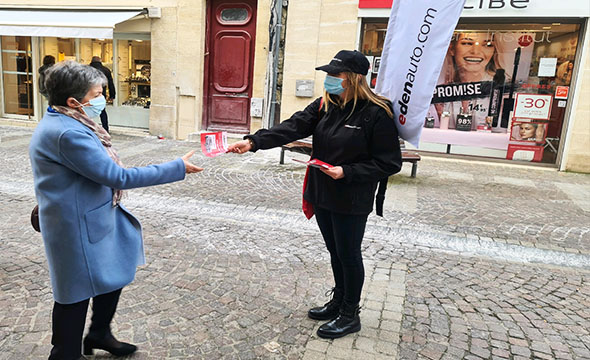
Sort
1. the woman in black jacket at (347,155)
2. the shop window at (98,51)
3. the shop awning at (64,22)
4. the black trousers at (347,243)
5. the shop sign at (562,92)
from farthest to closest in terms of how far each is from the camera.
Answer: the shop window at (98,51)
the shop awning at (64,22)
the shop sign at (562,92)
the black trousers at (347,243)
the woman in black jacket at (347,155)

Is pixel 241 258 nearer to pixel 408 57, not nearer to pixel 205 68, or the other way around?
pixel 408 57

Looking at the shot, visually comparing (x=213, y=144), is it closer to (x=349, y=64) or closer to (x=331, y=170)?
(x=331, y=170)

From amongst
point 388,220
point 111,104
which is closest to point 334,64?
point 388,220

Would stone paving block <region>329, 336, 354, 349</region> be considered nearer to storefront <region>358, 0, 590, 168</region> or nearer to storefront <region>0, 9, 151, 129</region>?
storefront <region>358, 0, 590, 168</region>

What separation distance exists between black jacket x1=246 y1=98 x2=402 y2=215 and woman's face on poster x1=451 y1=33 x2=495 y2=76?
27.3ft

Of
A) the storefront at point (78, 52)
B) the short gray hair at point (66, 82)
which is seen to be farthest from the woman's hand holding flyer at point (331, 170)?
the storefront at point (78, 52)

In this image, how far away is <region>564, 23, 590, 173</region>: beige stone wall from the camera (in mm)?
9453

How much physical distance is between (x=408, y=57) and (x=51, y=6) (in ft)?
40.1

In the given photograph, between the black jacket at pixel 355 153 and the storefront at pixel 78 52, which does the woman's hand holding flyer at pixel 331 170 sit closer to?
the black jacket at pixel 355 153

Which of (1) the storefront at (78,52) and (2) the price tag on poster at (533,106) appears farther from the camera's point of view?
(1) the storefront at (78,52)

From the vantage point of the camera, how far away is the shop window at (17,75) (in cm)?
1320

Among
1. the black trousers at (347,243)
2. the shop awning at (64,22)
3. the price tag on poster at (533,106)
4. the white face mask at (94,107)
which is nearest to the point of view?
the white face mask at (94,107)

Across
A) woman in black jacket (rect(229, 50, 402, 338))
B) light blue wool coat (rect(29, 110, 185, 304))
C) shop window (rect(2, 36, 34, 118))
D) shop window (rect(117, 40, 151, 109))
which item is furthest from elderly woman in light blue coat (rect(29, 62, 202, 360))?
shop window (rect(2, 36, 34, 118))

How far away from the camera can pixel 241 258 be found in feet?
14.5
